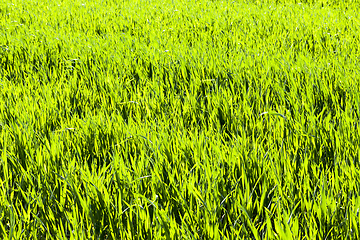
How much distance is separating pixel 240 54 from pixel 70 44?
5.45ft

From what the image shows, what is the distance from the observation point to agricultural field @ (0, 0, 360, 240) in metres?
1.17

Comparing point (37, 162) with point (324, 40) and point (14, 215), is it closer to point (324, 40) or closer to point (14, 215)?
point (14, 215)

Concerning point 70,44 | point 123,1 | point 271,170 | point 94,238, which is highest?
point 123,1

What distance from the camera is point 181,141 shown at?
5.07ft

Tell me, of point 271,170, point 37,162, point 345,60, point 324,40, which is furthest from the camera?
point 324,40

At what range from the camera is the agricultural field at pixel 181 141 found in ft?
3.84

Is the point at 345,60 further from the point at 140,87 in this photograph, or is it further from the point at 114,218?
the point at 114,218

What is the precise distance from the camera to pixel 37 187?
1.42m

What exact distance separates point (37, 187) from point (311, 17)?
436 cm

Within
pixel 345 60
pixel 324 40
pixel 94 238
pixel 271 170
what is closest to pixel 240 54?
pixel 345 60

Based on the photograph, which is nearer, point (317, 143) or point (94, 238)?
point (94, 238)

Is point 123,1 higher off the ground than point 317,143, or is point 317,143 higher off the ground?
point 123,1

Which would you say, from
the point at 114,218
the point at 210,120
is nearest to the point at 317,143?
the point at 210,120

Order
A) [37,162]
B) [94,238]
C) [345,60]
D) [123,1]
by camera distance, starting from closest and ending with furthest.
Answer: [94,238] < [37,162] < [345,60] < [123,1]
